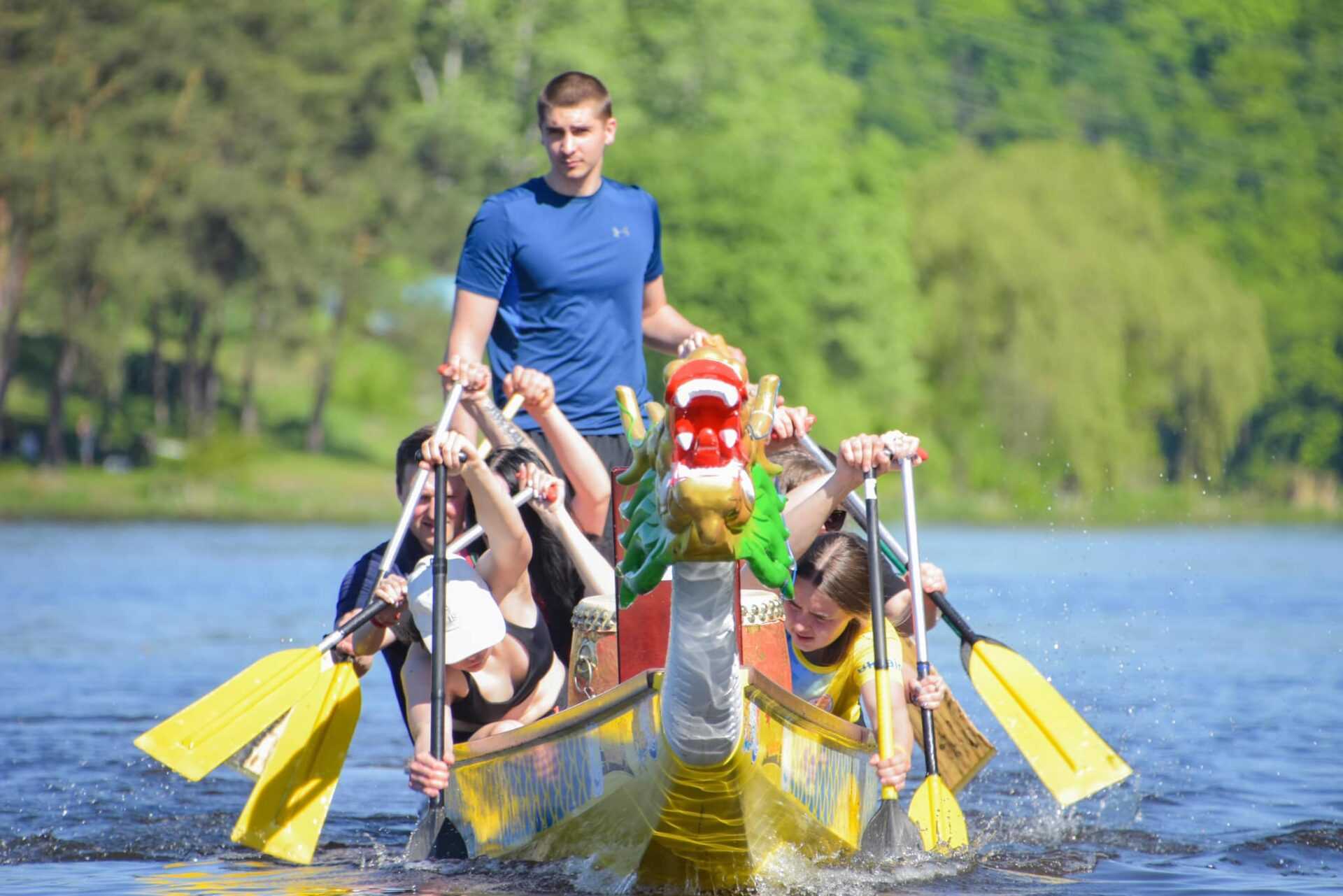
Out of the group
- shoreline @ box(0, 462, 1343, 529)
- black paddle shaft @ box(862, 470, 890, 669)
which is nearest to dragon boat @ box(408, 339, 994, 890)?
black paddle shaft @ box(862, 470, 890, 669)

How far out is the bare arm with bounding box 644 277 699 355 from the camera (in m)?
6.95

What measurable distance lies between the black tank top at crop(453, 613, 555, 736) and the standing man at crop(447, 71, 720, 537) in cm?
65

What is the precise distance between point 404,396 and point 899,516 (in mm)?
16873

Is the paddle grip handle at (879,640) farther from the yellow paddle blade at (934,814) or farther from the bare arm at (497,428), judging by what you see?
the bare arm at (497,428)

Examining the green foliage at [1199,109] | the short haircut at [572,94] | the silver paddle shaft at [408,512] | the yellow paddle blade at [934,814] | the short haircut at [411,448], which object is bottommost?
the yellow paddle blade at [934,814]

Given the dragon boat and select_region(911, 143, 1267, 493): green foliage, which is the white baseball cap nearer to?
the dragon boat

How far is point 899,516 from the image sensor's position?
95.8 ft

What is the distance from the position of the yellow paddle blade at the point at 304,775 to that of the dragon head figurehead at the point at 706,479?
8.23 ft

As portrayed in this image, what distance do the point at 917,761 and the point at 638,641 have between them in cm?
449

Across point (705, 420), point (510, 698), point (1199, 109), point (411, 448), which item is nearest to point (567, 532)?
point (510, 698)

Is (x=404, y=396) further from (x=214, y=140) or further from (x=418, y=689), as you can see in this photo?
(x=418, y=689)

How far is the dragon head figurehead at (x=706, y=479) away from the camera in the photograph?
12.6ft

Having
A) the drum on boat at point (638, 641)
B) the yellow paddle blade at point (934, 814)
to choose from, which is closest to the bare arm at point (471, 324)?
the drum on boat at point (638, 641)

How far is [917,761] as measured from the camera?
30.5 feet
